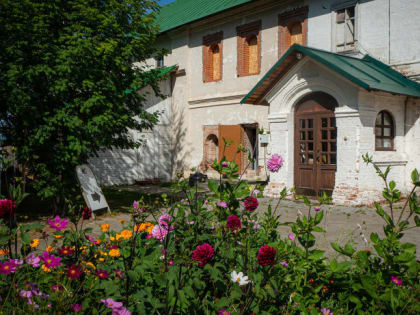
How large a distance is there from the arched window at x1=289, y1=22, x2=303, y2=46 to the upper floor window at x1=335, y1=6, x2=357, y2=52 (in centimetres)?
140

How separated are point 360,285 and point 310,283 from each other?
357mm

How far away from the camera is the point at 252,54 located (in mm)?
14320

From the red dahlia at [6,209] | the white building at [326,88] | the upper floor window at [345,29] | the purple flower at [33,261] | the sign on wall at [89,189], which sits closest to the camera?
the red dahlia at [6,209]

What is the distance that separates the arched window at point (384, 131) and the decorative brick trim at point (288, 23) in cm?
383

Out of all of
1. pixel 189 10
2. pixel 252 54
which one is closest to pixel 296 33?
pixel 252 54

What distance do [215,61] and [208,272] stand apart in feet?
47.1

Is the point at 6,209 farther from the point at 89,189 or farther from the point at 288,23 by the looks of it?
the point at 288,23

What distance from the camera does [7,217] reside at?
203cm

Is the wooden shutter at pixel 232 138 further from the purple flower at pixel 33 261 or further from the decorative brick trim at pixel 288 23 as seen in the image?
the purple flower at pixel 33 261

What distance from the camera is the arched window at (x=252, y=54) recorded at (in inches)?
557

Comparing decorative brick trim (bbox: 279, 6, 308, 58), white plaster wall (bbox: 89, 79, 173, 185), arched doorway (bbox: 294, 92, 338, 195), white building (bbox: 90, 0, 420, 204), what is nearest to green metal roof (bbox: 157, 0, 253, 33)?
white building (bbox: 90, 0, 420, 204)

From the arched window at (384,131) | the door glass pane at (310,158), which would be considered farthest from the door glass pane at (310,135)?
the arched window at (384,131)

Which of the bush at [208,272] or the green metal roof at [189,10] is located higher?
the green metal roof at [189,10]

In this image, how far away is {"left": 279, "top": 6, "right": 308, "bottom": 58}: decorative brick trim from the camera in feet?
40.1
